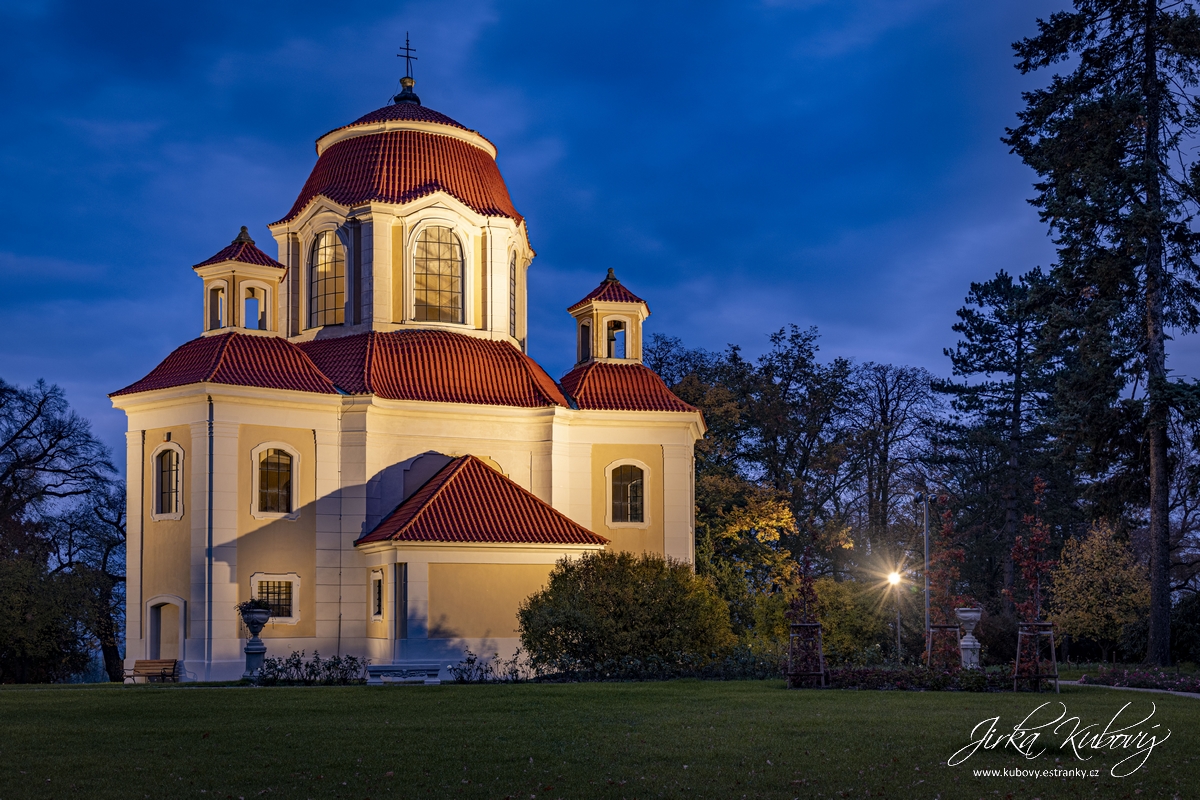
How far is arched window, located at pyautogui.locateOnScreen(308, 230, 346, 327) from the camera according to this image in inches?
1458

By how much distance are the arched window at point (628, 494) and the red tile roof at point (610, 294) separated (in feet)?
19.3

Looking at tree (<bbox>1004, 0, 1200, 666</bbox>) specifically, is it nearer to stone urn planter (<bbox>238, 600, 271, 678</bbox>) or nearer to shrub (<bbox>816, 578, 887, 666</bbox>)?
shrub (<bbox>816, 578, 887, 666</bbox>)

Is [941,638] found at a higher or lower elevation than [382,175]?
lower

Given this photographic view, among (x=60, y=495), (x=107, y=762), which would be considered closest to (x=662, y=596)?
A: (x=107, y=762)

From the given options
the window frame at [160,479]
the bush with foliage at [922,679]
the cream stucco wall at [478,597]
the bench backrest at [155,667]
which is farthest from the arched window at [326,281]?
the bush with foliage at [922,679]

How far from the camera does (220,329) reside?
33812 millimetres

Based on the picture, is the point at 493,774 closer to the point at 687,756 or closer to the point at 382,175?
the point at 687,756

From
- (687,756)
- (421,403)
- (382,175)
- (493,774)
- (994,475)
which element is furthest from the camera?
(994,475)

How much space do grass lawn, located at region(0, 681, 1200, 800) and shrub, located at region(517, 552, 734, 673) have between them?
5.78m

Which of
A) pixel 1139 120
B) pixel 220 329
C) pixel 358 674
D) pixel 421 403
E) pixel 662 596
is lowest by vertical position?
pixel 358 674

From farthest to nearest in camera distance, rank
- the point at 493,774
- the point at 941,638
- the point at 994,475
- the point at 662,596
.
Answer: the point at 994,475, the point at 662,596, the point at 941,638, the point at 493,774

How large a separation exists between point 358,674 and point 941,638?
1256 centimetres

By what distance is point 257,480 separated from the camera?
31641 mm

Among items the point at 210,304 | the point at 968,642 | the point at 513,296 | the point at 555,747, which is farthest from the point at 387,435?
the point at 555,747
